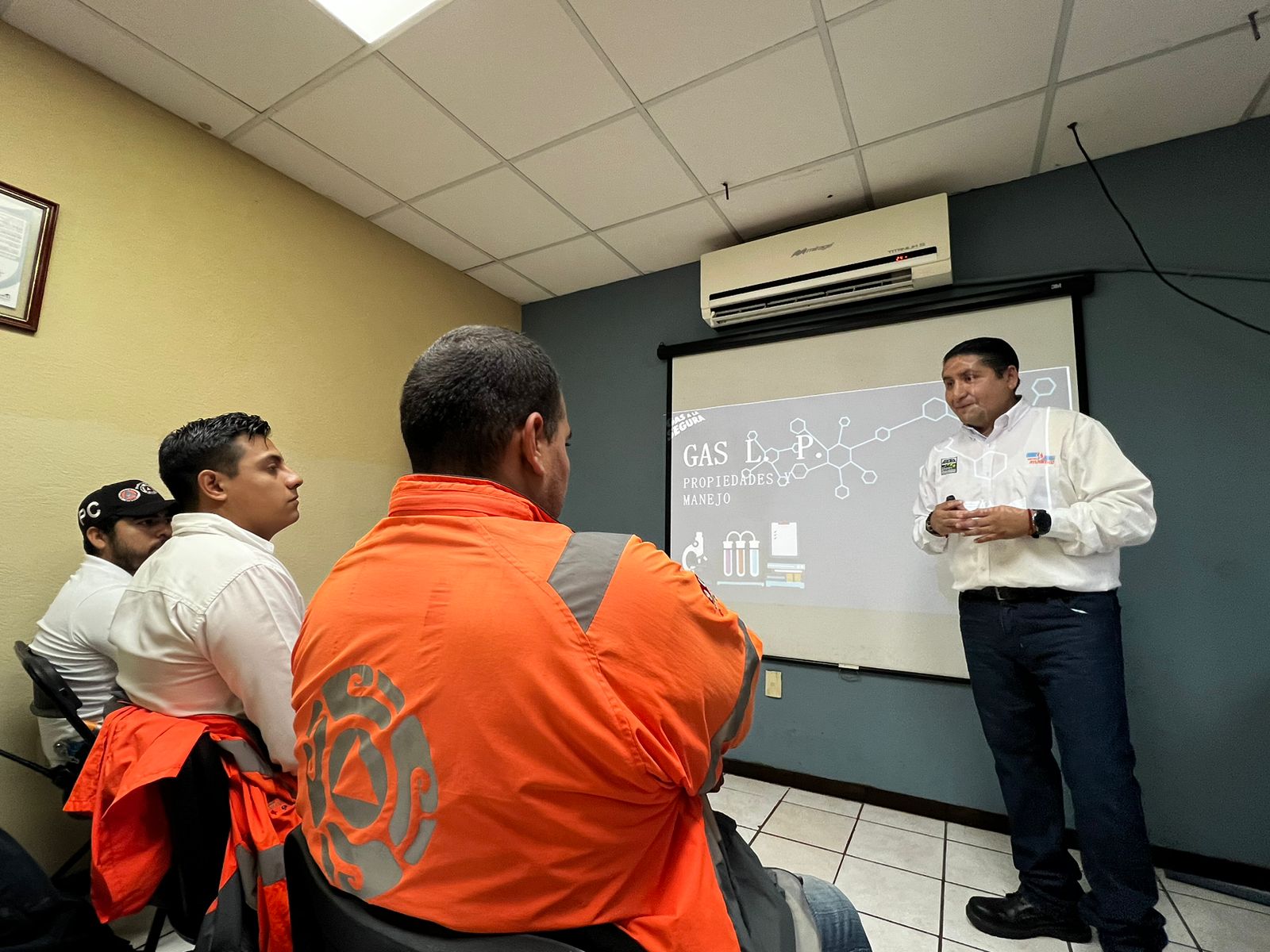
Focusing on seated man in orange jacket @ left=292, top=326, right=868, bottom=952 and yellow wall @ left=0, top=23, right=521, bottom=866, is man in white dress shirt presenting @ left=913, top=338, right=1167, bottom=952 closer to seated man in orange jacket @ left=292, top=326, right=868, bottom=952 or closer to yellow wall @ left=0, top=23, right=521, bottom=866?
seated man in orange jacket @ left=292, top=326, right=868, bottom=952

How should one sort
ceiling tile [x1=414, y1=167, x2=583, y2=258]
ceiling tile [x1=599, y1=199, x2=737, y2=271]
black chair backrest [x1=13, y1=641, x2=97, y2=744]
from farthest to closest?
ceiling tile [x1=599, y1=199, x2=737, y2=271]
ceiling tile [x1=414, y1=167, x2=583, y2=258]
black chair backrest [x1=13, y1=641, x2=97, y2=744]

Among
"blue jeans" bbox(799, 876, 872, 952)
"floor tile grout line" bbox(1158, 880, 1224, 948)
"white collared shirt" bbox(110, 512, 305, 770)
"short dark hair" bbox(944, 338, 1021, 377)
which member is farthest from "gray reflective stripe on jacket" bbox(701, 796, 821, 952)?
"floor tile grout line" bbox(1158, 880, 1224, 948)

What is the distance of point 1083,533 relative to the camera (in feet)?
5.30

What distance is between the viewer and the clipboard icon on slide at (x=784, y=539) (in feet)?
9.00

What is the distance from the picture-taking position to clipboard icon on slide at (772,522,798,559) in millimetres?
2742

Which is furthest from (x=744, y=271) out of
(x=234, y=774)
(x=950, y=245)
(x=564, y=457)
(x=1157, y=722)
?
(x=234, y=774)

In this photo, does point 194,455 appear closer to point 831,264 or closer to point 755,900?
point 755,900

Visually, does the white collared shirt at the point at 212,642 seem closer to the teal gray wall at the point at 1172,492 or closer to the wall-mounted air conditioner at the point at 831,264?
the teal gray wall at the point at 1172,492

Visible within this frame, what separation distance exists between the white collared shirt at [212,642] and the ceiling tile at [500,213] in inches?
77.0

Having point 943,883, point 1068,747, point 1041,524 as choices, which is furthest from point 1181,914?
point 1041,524

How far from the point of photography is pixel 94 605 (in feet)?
5.11

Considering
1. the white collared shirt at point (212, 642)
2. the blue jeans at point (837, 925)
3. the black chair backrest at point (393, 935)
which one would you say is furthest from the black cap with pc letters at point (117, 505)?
the blue jeans at point (837, 925)

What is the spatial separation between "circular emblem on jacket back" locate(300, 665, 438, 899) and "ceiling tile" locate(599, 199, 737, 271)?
8.45 ft

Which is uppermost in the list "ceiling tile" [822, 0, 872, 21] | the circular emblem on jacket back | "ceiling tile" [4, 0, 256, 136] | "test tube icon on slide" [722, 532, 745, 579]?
"ceiling tile" [822, 0, 872, 21]
